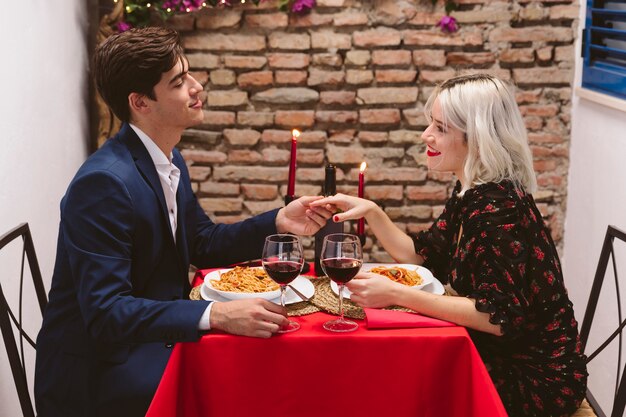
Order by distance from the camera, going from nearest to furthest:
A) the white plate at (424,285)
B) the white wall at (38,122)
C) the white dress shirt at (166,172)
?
the white plate at (424,285)
the white dress shirt at (166,172)
the white wall at (38,122)

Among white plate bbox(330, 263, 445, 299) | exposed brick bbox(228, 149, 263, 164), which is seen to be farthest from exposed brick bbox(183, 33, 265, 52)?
white plate bbox(330, 263, 445, 299)

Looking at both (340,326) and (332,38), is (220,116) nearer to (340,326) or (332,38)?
(332,38)

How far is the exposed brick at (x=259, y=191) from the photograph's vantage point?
10.7 ft

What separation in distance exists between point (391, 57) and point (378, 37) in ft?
0.34

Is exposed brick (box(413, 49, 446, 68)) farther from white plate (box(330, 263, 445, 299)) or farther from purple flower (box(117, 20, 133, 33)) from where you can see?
white plate (box(330, 263, 445, 299))

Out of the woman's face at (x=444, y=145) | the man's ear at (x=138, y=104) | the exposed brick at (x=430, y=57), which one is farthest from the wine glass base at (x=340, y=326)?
the exposed brick at (x=430, y=57)

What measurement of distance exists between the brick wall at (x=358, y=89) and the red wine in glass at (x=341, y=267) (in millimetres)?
1758

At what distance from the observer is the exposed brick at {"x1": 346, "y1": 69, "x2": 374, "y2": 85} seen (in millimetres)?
3142

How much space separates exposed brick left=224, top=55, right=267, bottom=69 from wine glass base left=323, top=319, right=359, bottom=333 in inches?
73.1

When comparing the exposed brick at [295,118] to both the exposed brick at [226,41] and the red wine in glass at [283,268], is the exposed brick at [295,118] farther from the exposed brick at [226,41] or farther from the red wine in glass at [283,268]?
the red wine in glass at [283,268]

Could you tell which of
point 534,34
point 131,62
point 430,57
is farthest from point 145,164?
point 534,34

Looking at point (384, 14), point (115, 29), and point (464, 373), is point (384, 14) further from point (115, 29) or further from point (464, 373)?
point (464, 373)

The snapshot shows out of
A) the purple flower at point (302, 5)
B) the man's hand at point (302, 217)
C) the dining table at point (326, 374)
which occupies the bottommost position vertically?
the dining table at point (326, 374)

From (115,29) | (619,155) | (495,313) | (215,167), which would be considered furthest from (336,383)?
(115,29)
